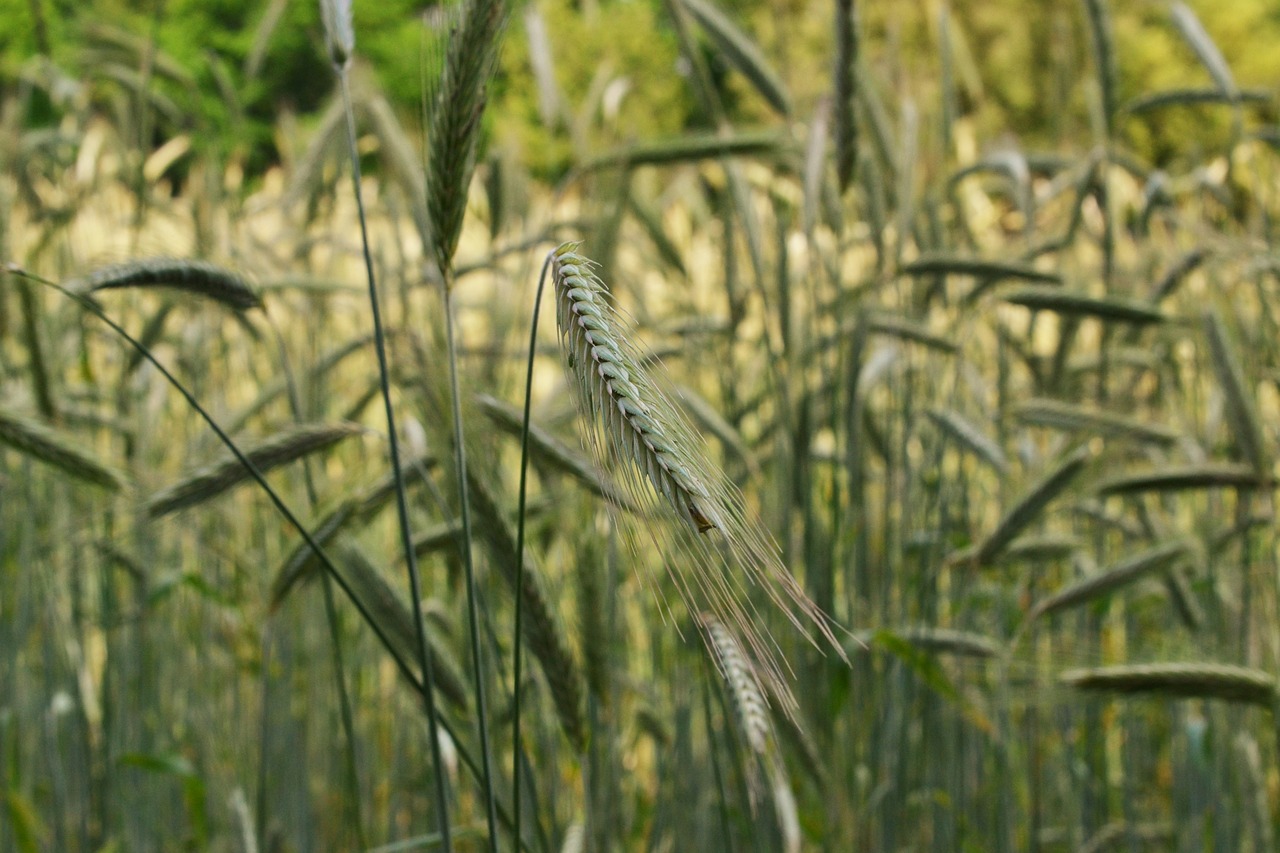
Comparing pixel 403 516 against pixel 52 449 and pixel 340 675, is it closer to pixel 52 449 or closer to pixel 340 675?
pixel 340 675

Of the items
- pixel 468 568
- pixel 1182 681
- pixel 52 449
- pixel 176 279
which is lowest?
pixel 1182 681

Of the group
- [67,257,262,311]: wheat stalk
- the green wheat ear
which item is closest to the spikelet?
the green wheat ear

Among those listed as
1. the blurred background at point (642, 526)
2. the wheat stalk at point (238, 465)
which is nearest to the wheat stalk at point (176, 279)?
the blurred background at point (642, 526)

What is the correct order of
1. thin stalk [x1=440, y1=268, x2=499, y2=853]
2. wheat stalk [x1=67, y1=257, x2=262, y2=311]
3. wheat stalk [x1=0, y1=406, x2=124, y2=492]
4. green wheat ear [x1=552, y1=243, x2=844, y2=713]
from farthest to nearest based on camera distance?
wheat stalk [x1=0, y1=406, x2=124, y2=492] < wheat stalk [x1=67, y1=257, x2=262, y2=311] < thin stalk [x1=440, y1=268, x2=499, y2=853] < green wheat ear [x1=552, y1=243, x2=844, y2=713]

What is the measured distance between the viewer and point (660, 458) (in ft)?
1.93

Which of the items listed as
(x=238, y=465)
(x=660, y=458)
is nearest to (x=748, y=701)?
(x=660, y=458)

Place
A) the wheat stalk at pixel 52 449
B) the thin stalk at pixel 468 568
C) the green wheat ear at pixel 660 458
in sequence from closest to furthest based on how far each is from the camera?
the green wheat ear at pixel 660 458 < the thin stalk at pixel 468 568 < the wheat stalk at pixel 52 449

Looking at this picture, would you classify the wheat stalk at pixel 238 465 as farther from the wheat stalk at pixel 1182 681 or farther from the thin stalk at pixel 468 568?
the wheat stalk at pixel 1182 681

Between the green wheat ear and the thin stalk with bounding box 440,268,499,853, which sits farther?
the thin stalk with bounding box 440,268,499,853

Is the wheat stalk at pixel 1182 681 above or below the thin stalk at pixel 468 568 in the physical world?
below

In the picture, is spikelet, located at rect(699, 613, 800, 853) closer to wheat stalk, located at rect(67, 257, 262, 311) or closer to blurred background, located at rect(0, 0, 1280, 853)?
blurred background, located at rect(0, 0, 1280, 853)

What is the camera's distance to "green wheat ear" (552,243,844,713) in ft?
1.93

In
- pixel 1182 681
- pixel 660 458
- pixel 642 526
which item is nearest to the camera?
pixel 660 458

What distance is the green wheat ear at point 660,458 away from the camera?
23.1 inches
